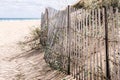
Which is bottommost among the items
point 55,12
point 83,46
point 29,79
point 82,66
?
point 29,79

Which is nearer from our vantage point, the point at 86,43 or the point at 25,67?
the point at 86,43

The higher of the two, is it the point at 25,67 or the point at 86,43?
the point at 86,43

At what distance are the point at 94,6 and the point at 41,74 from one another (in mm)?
4736

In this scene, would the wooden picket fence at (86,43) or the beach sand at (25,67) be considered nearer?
the wooden picket fence at (86,43)

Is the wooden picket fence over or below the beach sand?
over

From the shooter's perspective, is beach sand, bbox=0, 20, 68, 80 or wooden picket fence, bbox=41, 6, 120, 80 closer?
wooden picket fence, bbox=41, 6, 120, 80

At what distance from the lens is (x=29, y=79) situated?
8.98 meters

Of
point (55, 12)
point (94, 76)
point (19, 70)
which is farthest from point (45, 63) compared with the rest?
point (94, 76)

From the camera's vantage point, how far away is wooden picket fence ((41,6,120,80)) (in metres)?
6.09

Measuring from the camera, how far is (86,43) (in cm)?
711

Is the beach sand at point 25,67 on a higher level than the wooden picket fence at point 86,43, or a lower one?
lower

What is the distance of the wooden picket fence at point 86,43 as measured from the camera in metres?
6.09

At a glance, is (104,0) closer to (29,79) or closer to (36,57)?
(36,57)

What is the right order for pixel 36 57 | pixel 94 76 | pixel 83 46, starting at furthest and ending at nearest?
pixel 36 57, pixel 83 46, pixel 94 76
